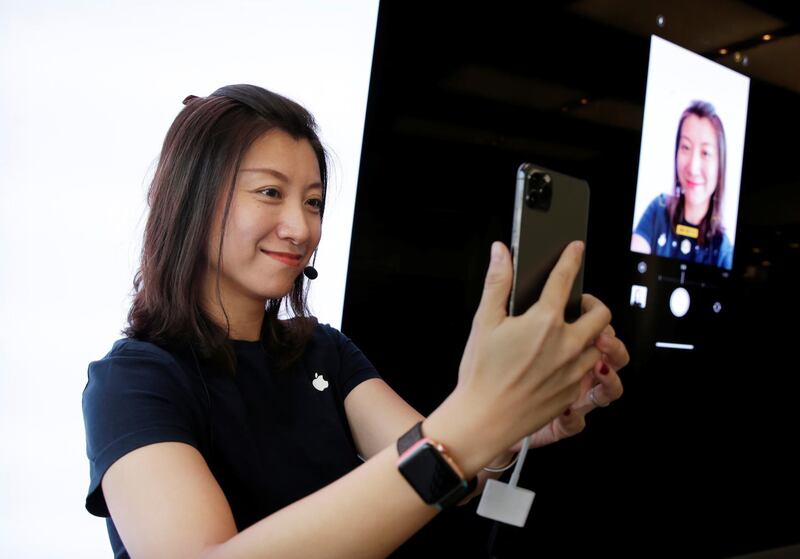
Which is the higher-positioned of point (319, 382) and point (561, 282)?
point (561, 282)

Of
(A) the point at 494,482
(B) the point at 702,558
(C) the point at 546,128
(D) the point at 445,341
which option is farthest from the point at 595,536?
(A) the point at 494,482

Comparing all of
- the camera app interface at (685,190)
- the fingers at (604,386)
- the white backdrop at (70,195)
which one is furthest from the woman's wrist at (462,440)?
the camera app interface at (685,190)

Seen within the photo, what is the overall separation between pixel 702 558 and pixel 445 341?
1.62 m

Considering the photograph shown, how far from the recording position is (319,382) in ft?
Result: 4.08

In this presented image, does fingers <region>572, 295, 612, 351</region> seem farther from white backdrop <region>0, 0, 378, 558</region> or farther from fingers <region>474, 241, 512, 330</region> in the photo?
white backdrop <region>0, 0, 378, 558</region>

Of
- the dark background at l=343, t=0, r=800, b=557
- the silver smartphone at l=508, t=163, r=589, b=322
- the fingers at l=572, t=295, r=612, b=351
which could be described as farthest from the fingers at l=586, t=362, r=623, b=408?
the dark background at l=343, t=0, r=800, b=557

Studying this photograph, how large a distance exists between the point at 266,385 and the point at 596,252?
1.46 meters

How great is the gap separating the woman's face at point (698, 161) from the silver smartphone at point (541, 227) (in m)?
1.81

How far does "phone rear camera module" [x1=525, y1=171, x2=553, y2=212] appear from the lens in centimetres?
81

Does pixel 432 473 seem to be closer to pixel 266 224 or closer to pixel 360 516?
pixel 360 516

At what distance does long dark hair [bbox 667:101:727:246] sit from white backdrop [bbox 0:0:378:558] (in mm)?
1660

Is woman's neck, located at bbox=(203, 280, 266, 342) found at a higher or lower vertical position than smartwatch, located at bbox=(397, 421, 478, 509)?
higher

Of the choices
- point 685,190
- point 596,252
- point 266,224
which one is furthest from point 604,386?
point 685,190

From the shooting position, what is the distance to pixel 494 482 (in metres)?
0.87
